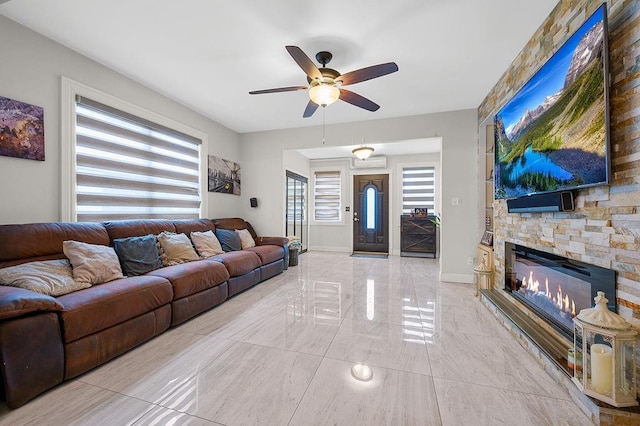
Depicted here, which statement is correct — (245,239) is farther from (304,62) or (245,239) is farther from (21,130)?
A: (304,62)

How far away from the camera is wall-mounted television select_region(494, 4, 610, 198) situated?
1428mm

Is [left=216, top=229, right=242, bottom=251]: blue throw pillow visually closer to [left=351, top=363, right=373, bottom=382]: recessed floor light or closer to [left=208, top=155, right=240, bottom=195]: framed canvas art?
[left=208, top=155, right=240, bottom=195]: framed canvas art

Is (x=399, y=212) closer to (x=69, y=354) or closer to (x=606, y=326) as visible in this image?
(x=606, y=326)

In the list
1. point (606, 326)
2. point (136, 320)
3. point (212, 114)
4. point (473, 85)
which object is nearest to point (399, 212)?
point (473, 85)

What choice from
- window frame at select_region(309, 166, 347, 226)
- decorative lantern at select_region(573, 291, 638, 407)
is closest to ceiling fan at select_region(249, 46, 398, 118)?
decorative lantern at select_region(573, 291, 638, 407)

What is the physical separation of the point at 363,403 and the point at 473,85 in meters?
3.66

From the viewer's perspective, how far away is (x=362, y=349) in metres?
2.00

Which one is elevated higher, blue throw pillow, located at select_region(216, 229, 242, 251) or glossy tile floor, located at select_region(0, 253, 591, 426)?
blue throw pillow, located at select_region(216, 229, 242, 251)

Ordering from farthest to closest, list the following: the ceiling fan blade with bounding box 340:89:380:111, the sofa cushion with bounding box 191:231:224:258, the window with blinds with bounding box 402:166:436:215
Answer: the window with blinds with bounding box 402:166:436:215
the sofa cushion with bounding box 191:231:224:258
the ceiling fan blade with bounding box 340:89:380:111

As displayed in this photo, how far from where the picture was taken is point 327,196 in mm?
7109

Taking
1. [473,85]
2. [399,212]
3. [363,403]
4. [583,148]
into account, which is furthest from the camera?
[399,212]

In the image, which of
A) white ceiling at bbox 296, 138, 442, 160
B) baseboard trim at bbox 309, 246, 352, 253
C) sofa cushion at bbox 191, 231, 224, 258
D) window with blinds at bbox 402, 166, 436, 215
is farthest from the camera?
baseboard trim at bbox 309, 246, 352, 253

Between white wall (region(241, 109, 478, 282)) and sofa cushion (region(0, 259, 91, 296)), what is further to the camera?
white wall (region(241, 109, 478, 282))

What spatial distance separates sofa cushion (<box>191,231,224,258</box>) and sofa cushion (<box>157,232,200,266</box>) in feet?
0.70
